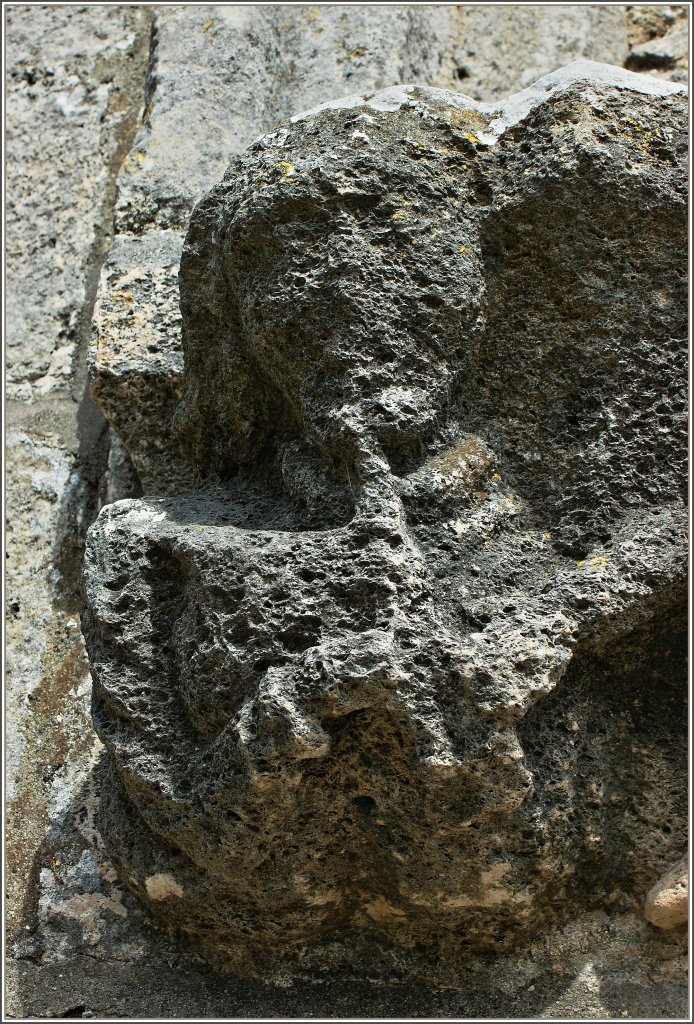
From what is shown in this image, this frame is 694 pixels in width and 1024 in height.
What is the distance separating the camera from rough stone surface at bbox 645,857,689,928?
116 centimetres

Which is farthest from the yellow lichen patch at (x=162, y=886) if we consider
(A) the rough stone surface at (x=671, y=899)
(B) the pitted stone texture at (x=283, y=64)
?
(B) the pitted stone texture at (x=283, y=64)

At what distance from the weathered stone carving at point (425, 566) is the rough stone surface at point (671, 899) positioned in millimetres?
20

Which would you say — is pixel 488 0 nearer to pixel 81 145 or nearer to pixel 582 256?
pixel 81 145

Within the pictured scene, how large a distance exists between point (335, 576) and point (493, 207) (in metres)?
0.48

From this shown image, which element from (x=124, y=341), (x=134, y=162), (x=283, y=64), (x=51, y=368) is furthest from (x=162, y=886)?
(x=283, y=64)

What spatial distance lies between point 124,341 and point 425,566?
66cm

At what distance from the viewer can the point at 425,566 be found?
1127mm

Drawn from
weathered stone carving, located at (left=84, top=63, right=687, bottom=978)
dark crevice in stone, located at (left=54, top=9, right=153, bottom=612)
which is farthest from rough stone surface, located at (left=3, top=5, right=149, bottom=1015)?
weathered stone carving, located at (left=84, top=63, right=687, bottom=978)

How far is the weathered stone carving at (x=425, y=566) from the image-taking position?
1.10 metres

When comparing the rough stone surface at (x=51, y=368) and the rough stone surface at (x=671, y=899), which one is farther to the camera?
the rough stone surface at (x=51, y=368)

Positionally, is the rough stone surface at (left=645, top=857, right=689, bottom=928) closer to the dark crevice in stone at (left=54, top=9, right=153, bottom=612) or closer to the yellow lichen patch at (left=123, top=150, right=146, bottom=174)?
the dark crevice in stone at (left=54, top=9, right=153, bottom=612)

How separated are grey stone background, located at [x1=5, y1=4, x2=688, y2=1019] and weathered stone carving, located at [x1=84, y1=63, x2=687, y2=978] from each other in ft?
0.23

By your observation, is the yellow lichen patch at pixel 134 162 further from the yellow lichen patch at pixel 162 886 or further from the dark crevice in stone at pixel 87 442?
the yellow lichen patch at pixel 162 886

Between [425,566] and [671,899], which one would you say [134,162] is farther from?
[671,899]
